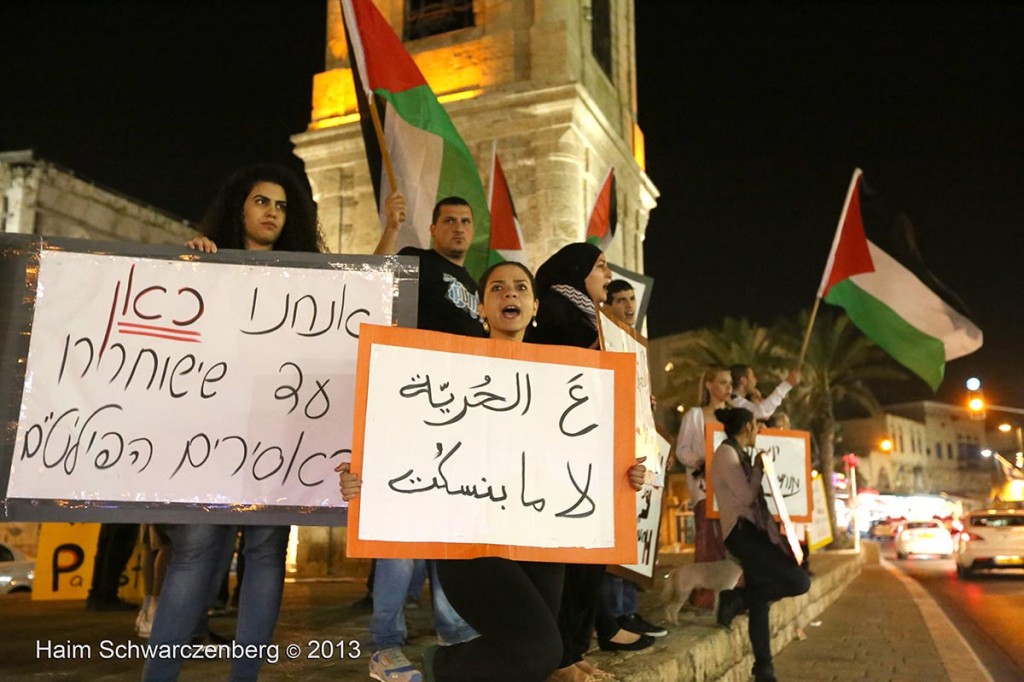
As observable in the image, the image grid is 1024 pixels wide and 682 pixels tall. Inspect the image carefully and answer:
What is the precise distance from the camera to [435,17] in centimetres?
1562

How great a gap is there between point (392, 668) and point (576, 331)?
63.2 inches

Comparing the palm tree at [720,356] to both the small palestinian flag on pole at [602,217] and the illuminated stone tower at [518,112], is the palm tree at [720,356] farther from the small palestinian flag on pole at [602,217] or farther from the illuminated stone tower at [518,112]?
the small palestinian flag on pole at [602,217]

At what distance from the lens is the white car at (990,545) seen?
50.3 feet

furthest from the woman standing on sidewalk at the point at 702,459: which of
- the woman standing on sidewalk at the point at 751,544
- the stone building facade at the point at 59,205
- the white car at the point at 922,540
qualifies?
the stone building facade at the point at 59,205

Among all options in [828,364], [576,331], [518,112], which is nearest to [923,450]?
[828,364]

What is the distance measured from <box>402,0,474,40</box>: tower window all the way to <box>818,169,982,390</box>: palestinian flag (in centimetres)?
856

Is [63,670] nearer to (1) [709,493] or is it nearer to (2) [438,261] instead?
(2) [438,261]

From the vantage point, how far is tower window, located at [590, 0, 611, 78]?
1620 cm

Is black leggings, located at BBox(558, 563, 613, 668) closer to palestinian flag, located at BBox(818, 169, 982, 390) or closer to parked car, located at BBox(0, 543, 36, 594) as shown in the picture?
palestinian flag, located at BBox(818, 169, 982, 390)

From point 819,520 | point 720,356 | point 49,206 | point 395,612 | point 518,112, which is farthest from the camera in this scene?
point 720,356

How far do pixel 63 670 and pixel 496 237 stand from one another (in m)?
5.30

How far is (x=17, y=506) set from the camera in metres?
2.96

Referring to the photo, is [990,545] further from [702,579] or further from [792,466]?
[702,579]

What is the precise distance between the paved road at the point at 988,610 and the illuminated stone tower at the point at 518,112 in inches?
284
